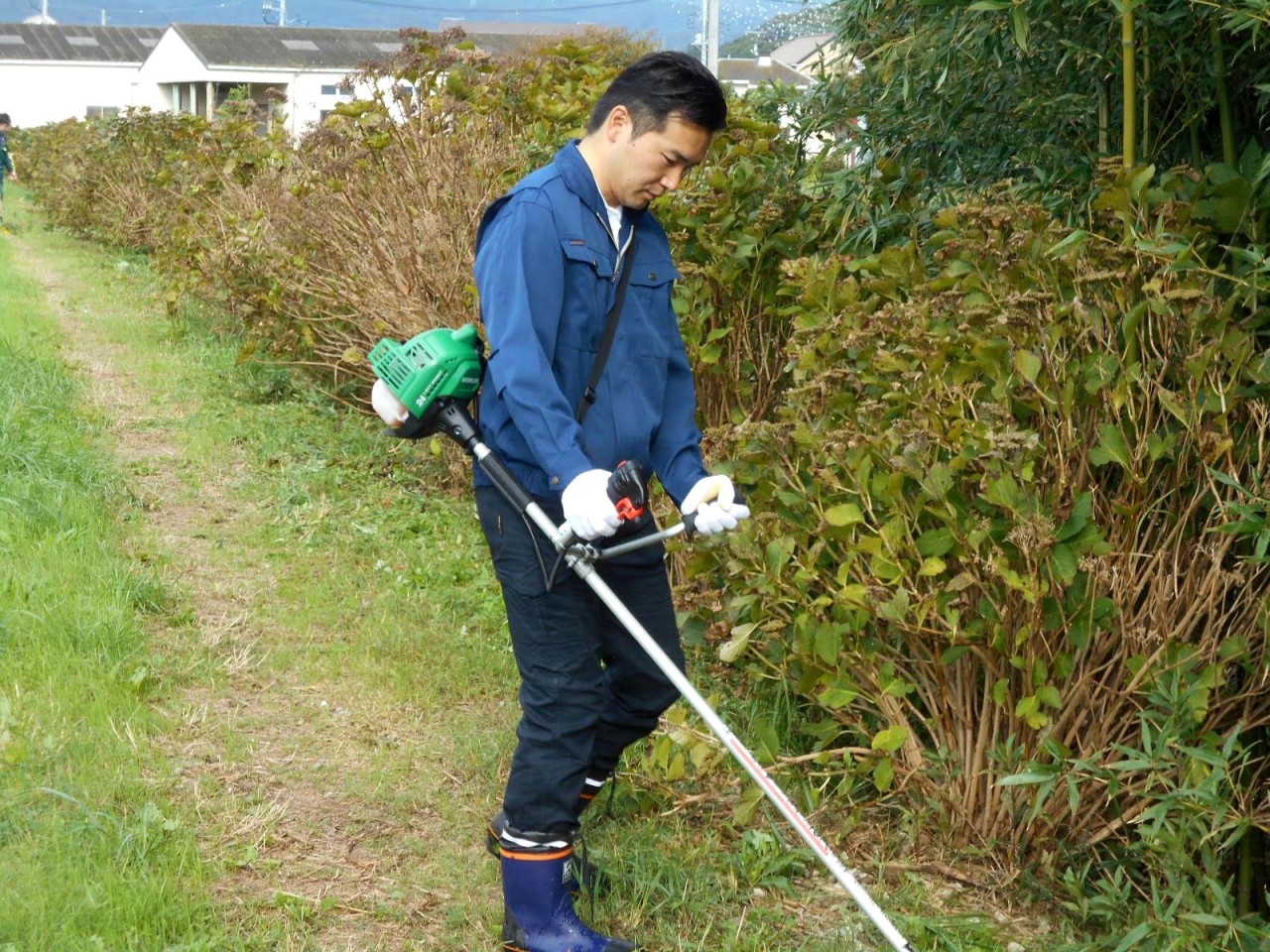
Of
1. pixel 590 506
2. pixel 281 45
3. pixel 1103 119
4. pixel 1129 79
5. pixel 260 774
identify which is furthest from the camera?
pixel 281 45

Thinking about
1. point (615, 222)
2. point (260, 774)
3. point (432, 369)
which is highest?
point (615, 222)

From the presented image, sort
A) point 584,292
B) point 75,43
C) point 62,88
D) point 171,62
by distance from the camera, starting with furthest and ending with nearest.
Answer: point 75,43 < point 62,88 < point 171,62 < point 584,292

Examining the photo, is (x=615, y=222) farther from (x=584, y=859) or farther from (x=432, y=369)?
(x=584, y=859)

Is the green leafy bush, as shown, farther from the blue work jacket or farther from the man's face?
the man's face

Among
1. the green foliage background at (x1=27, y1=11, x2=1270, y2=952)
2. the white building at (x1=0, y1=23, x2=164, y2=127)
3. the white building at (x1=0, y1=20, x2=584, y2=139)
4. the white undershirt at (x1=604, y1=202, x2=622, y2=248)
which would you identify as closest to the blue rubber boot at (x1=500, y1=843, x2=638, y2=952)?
the green foliage background at (x1=27, y1=11, x2=1270, y2=952)

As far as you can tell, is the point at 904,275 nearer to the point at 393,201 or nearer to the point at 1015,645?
the point at 1015,645

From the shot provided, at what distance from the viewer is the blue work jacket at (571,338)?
2910 millimetres

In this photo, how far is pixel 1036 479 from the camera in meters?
3.51

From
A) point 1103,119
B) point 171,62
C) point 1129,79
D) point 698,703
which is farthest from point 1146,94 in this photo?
point 171,62

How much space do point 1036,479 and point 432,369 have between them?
1.48 meters

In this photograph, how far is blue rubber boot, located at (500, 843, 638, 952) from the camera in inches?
128

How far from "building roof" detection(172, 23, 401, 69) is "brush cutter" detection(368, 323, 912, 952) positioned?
49154mm

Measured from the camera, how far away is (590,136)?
10.5 ft

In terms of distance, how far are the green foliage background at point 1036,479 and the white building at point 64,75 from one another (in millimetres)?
61117
